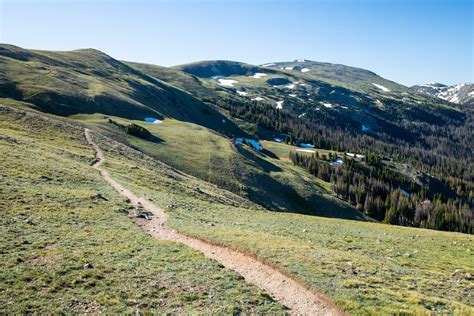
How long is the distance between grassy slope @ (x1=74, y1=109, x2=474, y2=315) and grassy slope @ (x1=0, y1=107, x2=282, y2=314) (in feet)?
13.2

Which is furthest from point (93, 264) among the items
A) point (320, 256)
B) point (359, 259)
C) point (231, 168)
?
point (231, 168)

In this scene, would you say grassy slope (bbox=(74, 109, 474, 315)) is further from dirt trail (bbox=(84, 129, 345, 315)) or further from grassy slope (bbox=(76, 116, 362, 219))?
grassy slope (bbox=(76, 116, 362, 219))

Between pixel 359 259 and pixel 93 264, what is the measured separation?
17736mm

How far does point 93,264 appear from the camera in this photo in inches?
735

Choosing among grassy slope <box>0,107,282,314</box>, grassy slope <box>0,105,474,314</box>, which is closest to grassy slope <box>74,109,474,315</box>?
grassy slope <box>0,105,474,314</box>

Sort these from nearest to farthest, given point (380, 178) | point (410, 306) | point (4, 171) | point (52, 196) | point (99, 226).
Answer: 1. point (410, 306)
2. point (99, 226)
3. point (52, 196)
4. point (4, 171)
5. point (380, 178)

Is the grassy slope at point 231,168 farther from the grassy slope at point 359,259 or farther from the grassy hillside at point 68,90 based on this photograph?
the grassy slope at point 359,259

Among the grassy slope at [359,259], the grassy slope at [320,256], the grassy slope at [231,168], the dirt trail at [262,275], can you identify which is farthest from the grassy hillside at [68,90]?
the dirt trail at [262,275]

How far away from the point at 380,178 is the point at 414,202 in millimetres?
30922

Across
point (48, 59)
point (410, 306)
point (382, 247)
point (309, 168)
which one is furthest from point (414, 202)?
point (48, 59)

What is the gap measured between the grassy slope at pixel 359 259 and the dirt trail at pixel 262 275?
63 cm

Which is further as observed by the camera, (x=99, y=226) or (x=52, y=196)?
(x=52, y=196)

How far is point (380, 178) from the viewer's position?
165 m

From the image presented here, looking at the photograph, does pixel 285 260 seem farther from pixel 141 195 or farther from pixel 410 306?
pixel 141 195
